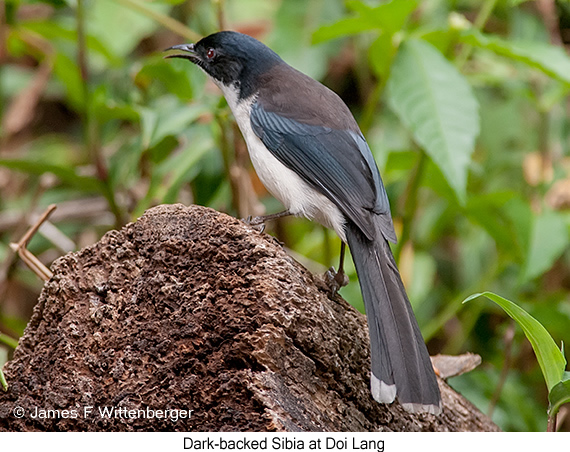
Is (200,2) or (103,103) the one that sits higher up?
(200,2)

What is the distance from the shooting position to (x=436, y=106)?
3.79 m

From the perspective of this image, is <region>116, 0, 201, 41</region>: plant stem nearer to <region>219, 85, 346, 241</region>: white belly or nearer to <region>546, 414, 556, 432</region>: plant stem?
<region>219, 85, 346, 241</region>: white belly

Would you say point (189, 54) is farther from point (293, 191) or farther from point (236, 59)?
point (293, 191)

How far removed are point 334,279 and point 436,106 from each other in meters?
1.32

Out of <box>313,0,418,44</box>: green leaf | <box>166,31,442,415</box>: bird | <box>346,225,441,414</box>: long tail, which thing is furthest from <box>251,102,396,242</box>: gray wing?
<box>313,0,418,44</box>: green leaf

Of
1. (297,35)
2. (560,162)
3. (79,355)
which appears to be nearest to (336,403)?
(79,355)

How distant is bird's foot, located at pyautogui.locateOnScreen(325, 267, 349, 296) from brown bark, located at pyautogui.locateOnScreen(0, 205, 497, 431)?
0.09m

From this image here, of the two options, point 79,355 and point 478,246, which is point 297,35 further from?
point 79,355

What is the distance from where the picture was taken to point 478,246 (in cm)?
604

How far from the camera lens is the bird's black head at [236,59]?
385 cm

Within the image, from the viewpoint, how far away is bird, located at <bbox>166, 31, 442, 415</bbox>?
8.30ft

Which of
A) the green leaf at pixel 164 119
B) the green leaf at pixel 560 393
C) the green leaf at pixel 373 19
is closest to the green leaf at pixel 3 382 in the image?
the green leaf at pixel 164 119

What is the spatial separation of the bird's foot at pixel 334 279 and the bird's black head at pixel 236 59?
1.24 metres

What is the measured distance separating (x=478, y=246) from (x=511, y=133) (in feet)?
3.71
